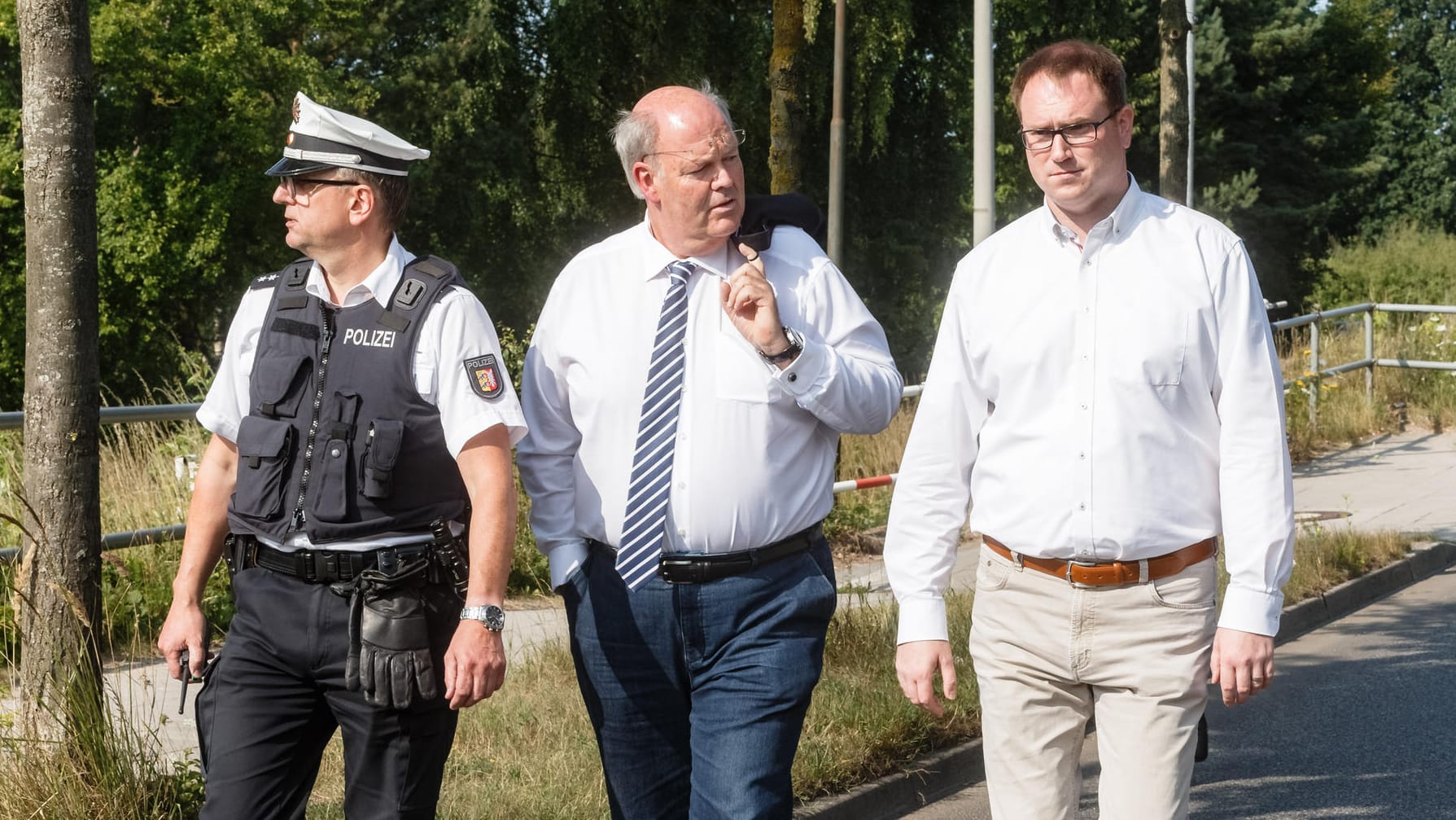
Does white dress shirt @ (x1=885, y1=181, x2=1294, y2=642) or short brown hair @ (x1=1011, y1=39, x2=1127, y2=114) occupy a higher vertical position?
short brown hair @ (x1=1011, y1=39, x2=1127, y2=114)

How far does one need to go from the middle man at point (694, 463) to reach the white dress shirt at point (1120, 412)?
0.26 metres

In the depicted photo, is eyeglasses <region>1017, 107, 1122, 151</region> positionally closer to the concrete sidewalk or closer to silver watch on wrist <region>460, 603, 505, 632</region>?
silver watch on wrist <region>460, 603, 505, 632</region>

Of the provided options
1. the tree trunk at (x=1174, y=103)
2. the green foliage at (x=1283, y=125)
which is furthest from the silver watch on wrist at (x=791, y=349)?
the green foliage at (x=1283, y=125)

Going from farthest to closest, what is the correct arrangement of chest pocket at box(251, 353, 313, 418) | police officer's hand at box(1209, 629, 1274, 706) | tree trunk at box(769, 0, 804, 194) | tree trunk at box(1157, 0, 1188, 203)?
tree trunk at box(1157, 0, 1188, 203), tree trunk at box(769, 0, 804, 194), chest pocket at box(251, 353, 313, 418), police officer's hand at box(1209, 629, 1274, 706)

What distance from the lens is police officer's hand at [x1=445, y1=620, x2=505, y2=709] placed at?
10.3 feet

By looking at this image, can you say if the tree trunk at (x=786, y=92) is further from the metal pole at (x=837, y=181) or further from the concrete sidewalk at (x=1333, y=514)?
the metal pole at (x=837, y=181)

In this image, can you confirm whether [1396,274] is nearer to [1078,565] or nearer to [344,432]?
[1078,565]

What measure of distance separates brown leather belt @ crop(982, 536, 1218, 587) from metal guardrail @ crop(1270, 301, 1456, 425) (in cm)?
1209

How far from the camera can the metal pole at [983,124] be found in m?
10.6

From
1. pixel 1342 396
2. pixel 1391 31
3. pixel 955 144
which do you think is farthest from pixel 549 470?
pixel 1391 31

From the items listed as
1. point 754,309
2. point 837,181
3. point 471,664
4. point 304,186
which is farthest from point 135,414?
point 837,181

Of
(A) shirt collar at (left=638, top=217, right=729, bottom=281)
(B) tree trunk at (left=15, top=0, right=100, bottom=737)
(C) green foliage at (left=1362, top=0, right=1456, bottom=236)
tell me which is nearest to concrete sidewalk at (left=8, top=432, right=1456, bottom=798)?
(B) tree trunk at (left=15, top=0, right=100, bottom=737)

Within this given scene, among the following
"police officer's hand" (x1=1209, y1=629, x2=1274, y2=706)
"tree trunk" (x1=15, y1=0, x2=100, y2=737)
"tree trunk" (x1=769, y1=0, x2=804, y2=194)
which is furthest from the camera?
"tree trunk" (x1=769, y1=0, x2=804, y2=194)

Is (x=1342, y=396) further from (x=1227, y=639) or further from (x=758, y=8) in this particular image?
(x=1227, y=639)
